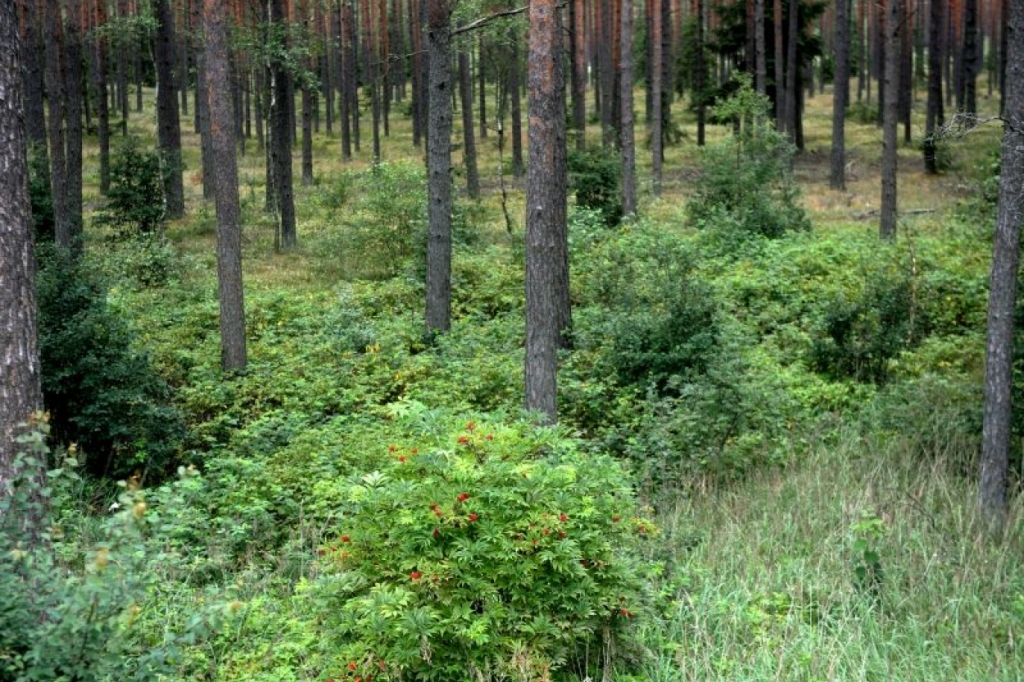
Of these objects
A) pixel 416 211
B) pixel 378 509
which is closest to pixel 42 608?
pixel 378 509

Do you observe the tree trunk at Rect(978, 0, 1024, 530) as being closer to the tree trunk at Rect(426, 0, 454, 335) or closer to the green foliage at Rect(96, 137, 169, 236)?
the tree trunk at Rect(426, 0, 454, 335)

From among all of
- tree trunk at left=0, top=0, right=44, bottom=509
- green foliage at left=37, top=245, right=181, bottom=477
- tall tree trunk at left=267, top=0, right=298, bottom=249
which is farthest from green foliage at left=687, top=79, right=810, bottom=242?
tree trunk at left=0, top=0, right=44, bottom=509

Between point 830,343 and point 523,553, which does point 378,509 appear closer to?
point 523,553

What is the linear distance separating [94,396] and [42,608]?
22.6 feet

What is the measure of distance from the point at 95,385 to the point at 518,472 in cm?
699

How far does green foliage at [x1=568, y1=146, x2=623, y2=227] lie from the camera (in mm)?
24312

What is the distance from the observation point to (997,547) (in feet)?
25.5

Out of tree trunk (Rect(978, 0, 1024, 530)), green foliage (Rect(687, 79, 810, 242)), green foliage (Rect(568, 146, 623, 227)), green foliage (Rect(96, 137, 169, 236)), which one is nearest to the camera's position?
tree trunk (Rect(978, 0, 1024, 530))

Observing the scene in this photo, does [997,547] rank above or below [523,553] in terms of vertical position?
below

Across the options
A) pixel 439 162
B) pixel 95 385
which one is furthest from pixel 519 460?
pixel 439 162

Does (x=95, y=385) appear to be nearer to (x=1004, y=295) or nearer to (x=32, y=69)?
(x=1004, y=295)

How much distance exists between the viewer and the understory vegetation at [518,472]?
523 centimetres

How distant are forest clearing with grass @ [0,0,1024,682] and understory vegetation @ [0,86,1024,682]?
0.12 ft

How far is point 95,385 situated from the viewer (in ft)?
35.3
